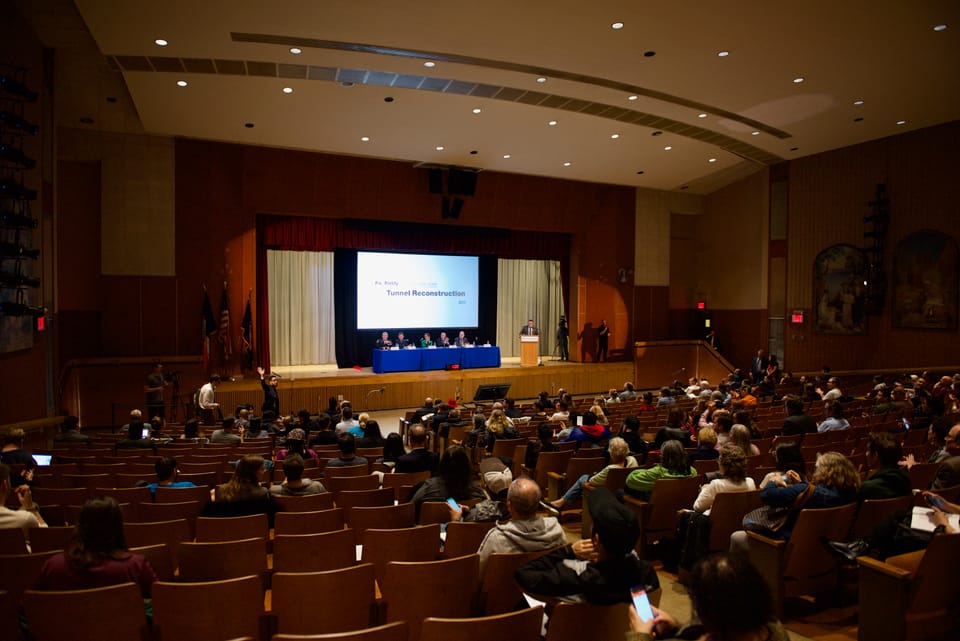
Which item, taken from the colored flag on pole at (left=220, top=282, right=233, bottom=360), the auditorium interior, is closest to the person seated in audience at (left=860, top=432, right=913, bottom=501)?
the auditorium interior

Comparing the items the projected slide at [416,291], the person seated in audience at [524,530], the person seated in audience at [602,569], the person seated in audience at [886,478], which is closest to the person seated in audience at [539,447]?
the person seated in audience at [886,478]

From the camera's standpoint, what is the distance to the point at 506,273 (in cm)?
2053

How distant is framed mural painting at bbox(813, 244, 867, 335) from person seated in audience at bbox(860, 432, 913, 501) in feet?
44.2

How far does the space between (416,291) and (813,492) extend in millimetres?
13595

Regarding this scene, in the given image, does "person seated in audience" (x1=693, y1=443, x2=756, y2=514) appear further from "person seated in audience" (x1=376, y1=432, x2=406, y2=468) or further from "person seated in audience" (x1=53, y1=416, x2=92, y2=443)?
"person seated in audience" (x1=53, y1=416, x2=92, y2=443)

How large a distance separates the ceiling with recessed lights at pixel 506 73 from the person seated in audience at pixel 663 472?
6.12m

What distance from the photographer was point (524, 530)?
2879 mm

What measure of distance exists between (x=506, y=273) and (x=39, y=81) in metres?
13.7

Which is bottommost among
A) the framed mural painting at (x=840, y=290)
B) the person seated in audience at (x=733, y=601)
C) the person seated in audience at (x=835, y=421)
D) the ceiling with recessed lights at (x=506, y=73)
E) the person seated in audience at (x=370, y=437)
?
the person seated in audience at (x=370, y=437)

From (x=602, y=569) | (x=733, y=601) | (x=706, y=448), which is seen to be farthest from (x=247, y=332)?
(x=733, y=601)

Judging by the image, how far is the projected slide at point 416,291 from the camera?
16.0m

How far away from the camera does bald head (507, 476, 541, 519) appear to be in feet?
9.35

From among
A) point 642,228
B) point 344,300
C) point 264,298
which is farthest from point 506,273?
point 264,298

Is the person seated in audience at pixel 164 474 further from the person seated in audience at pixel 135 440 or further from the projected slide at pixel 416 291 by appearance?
the projected slide at pixel 416 291
